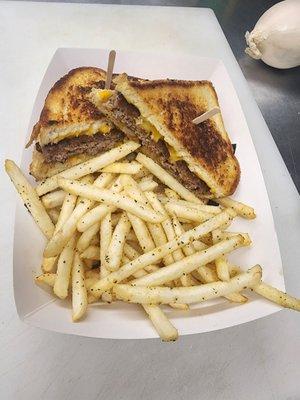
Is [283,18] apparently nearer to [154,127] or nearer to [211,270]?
[154,127]

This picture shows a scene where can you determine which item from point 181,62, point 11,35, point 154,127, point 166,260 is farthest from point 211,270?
point 11,35

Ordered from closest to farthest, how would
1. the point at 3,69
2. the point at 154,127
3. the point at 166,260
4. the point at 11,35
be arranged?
1. the point at 166,260
2. the point at 154,127
3. the point at 3,69
4. the point at 11,35

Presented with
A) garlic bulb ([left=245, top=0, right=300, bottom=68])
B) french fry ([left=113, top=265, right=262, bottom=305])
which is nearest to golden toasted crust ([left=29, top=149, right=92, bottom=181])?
french fry ([left=113, top=265, right=262, bottom=305])

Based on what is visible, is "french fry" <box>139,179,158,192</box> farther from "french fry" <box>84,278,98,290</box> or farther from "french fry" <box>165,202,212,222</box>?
"french fry" <box>84,278,98,290</box>

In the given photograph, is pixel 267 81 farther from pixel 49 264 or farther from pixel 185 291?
pixel 49 264

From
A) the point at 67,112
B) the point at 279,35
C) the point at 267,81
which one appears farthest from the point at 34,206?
the point at 267,81

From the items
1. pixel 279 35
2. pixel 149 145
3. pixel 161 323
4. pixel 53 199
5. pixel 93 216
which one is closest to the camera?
pixel 161 323
